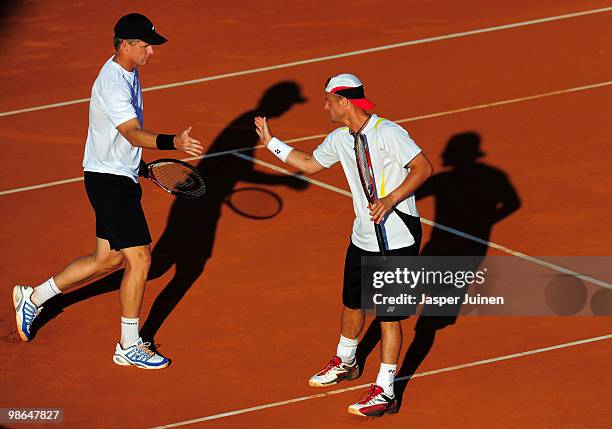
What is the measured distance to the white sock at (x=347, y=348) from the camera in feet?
35.4

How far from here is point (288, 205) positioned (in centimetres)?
1467

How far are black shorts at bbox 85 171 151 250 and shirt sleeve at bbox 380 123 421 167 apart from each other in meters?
2.17

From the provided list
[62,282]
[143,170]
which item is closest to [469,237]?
[143,170]

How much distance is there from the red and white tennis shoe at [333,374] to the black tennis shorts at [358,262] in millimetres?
475

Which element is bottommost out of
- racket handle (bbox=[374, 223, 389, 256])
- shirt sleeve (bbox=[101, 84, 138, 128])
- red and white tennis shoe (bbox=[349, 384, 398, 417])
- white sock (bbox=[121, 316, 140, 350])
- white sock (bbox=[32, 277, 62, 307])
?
→ red and white tennis shoe (bbox=[349, 384, 398, 417])

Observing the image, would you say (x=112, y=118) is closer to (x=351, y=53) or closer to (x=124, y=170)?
(x=124, y=170)

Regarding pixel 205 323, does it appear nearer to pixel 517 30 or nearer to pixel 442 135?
pixel 442 135

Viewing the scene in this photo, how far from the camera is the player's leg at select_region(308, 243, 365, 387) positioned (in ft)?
34.6

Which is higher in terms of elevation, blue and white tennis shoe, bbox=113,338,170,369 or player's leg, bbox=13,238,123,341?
player's leg, bbox=13,238,123,341

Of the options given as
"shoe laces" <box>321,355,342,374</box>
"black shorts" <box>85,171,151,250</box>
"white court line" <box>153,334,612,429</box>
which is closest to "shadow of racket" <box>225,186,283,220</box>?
"black shorts" <box>85,171,151,250</box>

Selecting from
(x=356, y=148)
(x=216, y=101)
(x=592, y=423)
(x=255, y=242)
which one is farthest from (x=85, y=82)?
(x=592, y=423)

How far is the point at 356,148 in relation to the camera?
10219mm

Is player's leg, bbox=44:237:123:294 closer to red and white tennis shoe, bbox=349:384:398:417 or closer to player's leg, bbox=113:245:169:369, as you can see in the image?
player's leg, bbox=113:245:169:369

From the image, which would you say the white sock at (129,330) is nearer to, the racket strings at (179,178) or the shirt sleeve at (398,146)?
the racket strings at (179,178)
